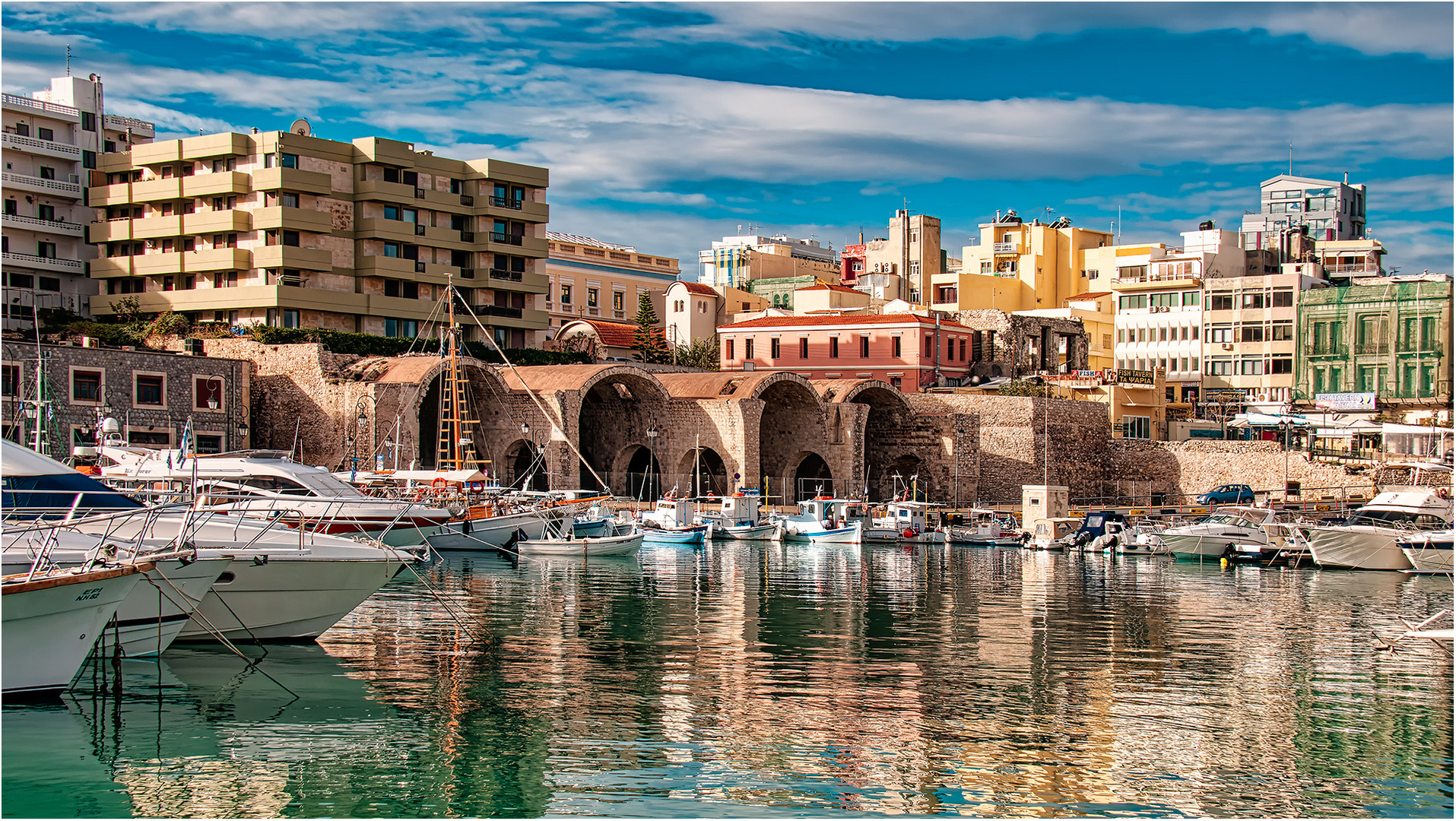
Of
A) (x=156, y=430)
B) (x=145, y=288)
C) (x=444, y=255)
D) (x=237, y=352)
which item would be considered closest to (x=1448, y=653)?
(x=156, y=430)

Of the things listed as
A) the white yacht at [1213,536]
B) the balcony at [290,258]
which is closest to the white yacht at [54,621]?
the white yacht at [1213,536]

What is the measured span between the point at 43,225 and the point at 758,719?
5066cm

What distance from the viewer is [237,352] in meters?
50.3

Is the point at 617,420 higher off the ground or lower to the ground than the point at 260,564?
higher

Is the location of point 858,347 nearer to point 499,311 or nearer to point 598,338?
point 598,338

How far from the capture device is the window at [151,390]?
1757 inches

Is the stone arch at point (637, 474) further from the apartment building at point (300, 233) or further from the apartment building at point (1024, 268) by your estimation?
the apartment building at point (1024, 268)

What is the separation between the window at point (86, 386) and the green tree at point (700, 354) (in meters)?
34.6

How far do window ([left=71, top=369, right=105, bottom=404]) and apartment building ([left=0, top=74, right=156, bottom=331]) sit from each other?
13.6 metres

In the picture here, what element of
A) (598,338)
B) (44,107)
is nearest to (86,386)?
(44,107)

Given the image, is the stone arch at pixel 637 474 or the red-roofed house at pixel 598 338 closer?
the stone arch at pixel 637 474

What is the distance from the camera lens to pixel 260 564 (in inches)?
766

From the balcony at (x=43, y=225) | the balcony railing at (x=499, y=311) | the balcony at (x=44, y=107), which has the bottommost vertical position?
the balcony railing at (x=499, y=311)

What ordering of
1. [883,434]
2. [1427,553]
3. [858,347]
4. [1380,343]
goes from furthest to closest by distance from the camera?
[858,347] → [1380,343] → [883,434] → [1427,553]
